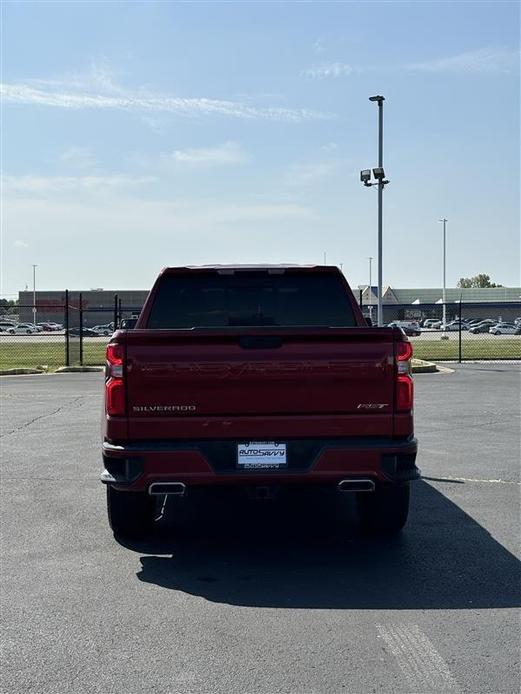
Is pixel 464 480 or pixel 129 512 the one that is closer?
pixel 129 512

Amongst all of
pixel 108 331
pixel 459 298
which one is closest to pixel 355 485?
pixel 108 331

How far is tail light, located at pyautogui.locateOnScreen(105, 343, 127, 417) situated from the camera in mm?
5438

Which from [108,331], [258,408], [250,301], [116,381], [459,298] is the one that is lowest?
[108,331]

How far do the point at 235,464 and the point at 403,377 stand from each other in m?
1.25

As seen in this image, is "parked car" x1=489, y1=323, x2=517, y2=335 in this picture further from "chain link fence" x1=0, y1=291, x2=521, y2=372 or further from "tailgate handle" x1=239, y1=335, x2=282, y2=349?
"tailgate handle" x1=239, y1=335, x2=282, y2=349

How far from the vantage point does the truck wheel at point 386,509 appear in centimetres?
622

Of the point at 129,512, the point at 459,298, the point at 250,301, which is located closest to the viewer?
the point at 129,512

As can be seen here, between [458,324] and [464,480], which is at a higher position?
[458,324]

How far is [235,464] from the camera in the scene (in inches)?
219

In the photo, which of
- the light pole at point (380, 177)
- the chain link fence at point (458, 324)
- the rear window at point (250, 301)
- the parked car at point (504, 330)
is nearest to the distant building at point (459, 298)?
the chain link fence at point (458, 324)

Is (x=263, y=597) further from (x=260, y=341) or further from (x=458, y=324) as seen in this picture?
(x=458, y=324)

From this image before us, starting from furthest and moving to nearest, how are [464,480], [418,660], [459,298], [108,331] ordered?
[459,298]
[108,331]
[464,480]
[418,660]

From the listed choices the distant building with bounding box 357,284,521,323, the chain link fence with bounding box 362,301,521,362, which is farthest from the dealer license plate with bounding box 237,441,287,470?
the distant building with bounding box 357,284,521,323

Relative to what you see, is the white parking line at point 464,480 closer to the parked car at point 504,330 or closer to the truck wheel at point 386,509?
the truck wheel at point 386,509
